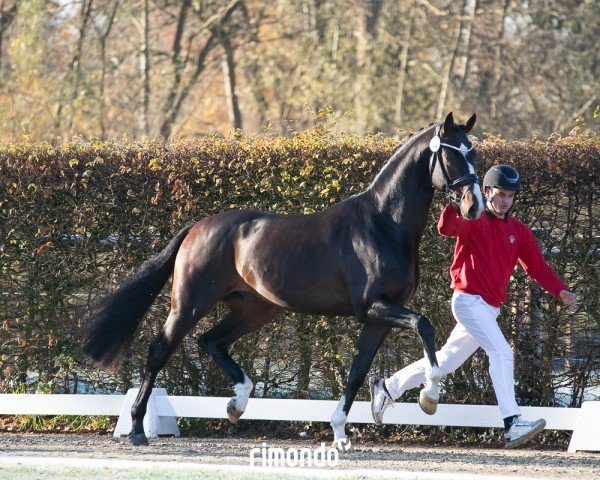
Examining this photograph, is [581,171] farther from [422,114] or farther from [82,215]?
[422,114]

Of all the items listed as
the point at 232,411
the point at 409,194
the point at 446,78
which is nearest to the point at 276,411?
the point at 232,411

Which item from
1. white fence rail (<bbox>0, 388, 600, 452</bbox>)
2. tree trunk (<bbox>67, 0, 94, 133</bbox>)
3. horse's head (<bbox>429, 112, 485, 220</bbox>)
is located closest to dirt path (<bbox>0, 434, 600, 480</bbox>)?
white fence rail (<bbox>0, 388, 600, 452</bbox>)

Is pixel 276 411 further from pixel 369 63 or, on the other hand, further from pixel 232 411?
pixel 369 63

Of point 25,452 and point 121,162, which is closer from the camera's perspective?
point 25,452

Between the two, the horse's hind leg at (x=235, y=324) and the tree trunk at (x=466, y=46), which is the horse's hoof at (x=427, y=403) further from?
the tree trunk at (x=466, y=46)

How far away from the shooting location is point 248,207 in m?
8.11

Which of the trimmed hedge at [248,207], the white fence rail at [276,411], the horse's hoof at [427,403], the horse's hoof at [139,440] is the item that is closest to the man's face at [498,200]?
the trimmed hedge at [248,207]

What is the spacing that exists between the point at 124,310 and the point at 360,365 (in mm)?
1883

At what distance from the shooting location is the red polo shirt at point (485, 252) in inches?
260

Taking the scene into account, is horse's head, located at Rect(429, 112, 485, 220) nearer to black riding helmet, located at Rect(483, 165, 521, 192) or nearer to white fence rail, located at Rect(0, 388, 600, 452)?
black riding helmet, located at Rect(483, 165, 521, 192)

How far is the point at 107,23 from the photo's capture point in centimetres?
1973

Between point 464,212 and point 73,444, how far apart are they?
10.7 feet

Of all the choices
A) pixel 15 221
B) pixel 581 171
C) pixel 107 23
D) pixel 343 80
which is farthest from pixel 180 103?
pixel 581 171

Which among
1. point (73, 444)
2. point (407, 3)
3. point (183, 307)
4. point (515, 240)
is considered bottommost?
point (73, 444)
